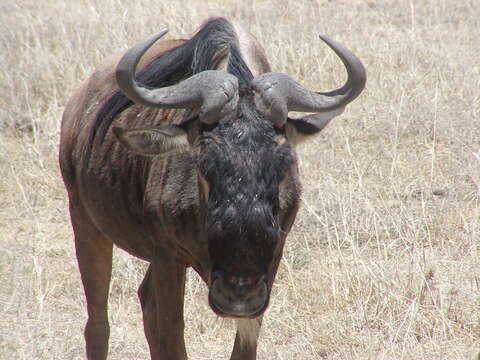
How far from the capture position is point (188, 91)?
3.41m

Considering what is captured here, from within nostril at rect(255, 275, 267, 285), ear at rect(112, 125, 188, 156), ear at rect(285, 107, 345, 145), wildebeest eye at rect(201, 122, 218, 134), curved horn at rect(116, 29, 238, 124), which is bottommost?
nostril at rect(255, 275, 267, 285)

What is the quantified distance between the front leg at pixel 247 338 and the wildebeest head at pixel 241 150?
1.31ft

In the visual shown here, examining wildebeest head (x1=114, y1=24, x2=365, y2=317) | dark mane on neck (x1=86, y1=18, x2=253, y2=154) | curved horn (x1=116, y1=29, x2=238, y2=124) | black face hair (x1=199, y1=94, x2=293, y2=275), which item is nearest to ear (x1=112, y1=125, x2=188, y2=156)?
wildebeest head (x1=114, y1=24, x2=365, y2=317)

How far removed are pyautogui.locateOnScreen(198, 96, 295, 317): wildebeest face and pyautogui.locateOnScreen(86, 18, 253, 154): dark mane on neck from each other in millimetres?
436

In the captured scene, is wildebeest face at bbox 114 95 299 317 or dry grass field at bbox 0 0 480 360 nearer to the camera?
wildebeest face at bbox 114 95 299 317

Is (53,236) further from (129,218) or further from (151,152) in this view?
(151,152)

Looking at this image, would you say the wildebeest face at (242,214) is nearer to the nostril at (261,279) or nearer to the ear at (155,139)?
the nostril at (261,279)

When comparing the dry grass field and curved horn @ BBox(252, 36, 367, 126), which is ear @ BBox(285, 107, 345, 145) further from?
the dry grass field

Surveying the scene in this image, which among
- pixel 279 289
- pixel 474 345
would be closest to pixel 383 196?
pixel 279 289

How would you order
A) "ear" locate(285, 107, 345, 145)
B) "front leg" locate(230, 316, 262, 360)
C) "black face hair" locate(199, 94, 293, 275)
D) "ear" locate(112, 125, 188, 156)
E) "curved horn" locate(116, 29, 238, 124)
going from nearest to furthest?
"black face hair" locate(199, 94, 293, 275)
"curved horn" locate(116, 29, 238, 124)
"ear" locate(112, 125, 188, 156)
"ear" locate(285, 107, 345, 145)
"front leg" locate(230, 316, 262, 360)

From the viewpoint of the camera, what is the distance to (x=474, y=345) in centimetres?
472

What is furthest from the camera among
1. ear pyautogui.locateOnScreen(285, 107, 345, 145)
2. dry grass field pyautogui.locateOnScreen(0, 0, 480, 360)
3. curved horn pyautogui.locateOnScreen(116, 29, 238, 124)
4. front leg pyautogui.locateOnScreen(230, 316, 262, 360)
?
dry grass field pyautogui.locateOnScreen(0, 0, 480, 360)

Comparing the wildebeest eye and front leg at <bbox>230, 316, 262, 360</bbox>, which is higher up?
the wildebeest eye

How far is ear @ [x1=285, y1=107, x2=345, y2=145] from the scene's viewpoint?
355 centimetres
